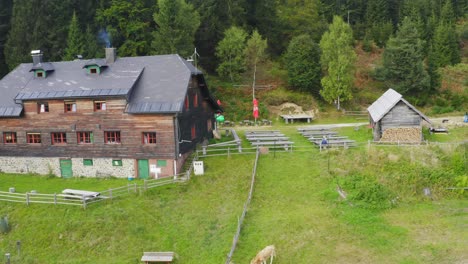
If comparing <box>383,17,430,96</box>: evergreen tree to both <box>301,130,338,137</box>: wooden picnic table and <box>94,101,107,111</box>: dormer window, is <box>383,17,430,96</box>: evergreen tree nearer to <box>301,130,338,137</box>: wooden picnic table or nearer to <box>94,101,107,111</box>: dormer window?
<box>301,130,338,137</box>: wooden picnic table

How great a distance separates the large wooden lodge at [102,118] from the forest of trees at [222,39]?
15.4 m

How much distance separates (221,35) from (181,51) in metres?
9.93

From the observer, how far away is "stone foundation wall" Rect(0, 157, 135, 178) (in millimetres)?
34156

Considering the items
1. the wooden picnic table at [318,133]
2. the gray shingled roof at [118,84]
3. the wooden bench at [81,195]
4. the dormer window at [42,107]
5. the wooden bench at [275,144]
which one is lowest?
the wooden bench at [81,195]

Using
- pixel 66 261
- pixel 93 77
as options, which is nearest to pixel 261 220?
pixel 66 261

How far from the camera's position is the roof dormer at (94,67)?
3562 cm

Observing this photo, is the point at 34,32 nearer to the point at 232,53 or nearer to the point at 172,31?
the point at 172,31

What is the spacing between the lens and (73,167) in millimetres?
35312

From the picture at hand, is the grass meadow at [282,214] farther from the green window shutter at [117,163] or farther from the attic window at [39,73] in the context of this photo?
the attic window at [39,73]

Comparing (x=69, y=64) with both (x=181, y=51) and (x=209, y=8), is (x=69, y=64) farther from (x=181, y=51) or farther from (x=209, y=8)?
(x=209, y=8)

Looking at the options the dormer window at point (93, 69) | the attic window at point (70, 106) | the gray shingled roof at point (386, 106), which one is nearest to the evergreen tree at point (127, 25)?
the dormer window at point (93, 69)

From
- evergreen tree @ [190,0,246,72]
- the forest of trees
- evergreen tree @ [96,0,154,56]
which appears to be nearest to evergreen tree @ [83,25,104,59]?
the forest of trees

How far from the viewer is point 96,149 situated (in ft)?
114

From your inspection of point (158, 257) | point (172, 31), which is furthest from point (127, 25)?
point (158, 257)
